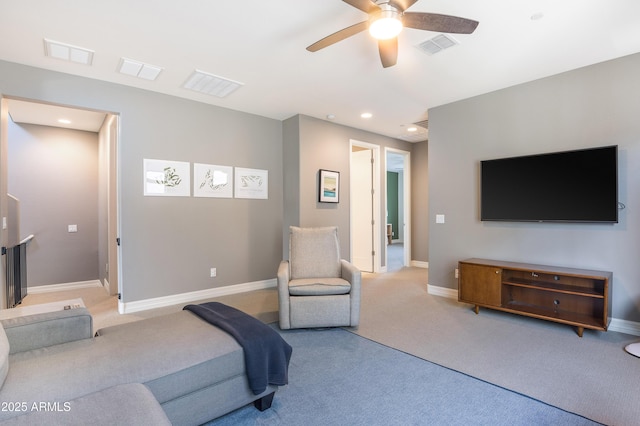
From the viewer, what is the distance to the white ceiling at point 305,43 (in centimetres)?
231

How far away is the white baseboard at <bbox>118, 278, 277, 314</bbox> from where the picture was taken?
12.3 feet

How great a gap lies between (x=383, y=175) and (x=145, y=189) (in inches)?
162

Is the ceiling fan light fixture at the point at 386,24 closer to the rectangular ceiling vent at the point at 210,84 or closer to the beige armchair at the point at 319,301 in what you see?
the rectangular ceiling vent at the point at 210,84

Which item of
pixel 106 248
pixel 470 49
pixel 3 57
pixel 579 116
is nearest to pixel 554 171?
pixel 579 116

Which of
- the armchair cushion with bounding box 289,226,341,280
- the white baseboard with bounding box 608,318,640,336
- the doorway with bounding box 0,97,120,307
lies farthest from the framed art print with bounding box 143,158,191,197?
the white baseboard with bounding box 608,318,640,336

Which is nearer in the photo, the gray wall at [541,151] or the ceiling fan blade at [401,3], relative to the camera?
the ceiling fan blade at [401,3]

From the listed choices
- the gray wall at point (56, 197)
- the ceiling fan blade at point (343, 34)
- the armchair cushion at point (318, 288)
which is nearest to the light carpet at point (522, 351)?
the armchair cushion at point (318, 288)

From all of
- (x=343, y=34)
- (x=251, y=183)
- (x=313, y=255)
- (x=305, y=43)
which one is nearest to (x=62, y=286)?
(x=251, y=183)

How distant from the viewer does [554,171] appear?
3.39 meters

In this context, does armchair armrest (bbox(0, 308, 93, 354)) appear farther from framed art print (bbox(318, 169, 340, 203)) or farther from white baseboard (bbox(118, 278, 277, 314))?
framed art print (bbox(318, 169, 340, 203))

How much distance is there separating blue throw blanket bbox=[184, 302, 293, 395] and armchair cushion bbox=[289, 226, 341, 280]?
1.53m

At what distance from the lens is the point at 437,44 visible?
2.80 m

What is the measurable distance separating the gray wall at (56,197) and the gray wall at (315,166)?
11.0ft

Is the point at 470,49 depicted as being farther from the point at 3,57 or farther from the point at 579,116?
the point at 3,57
